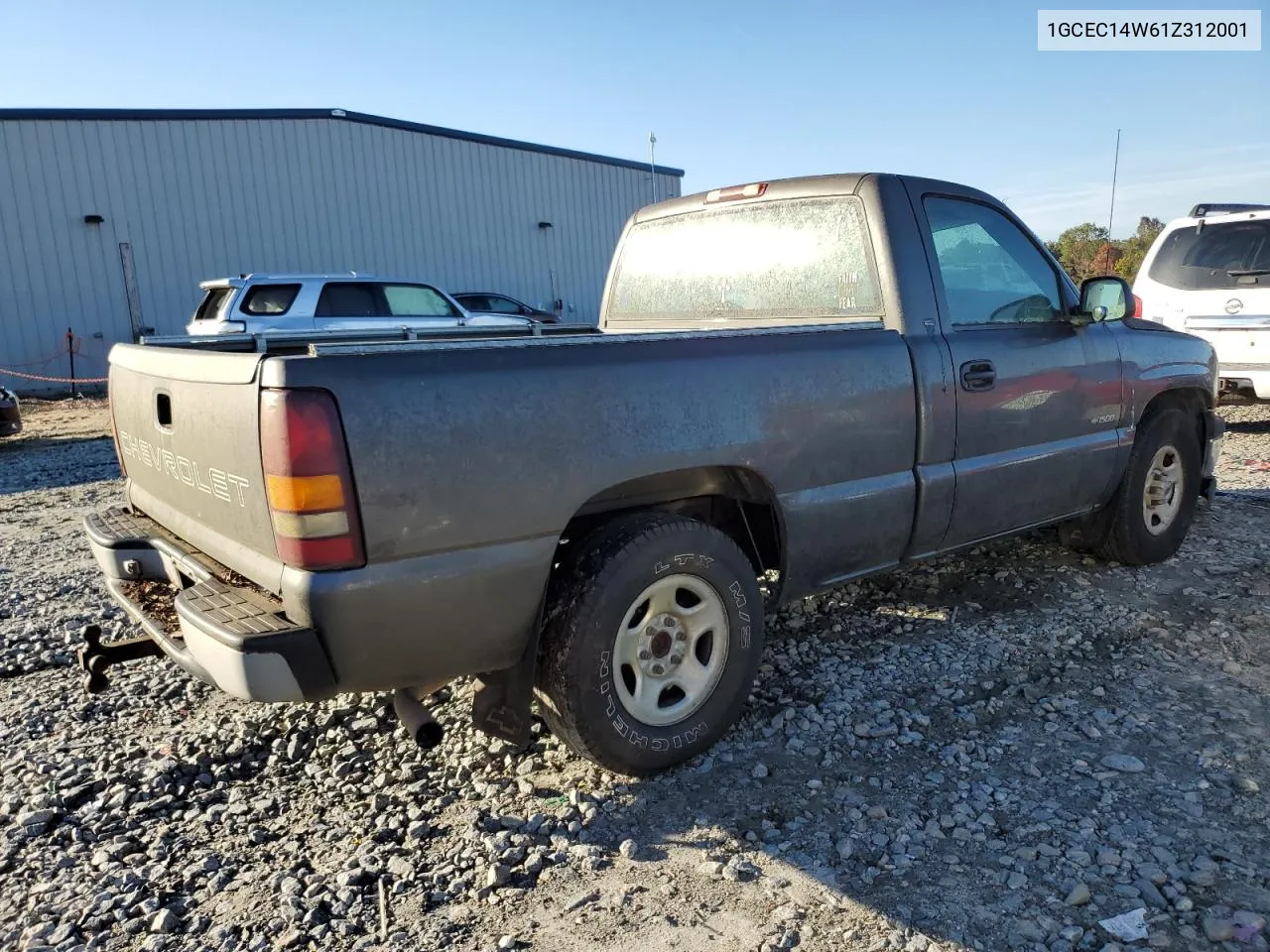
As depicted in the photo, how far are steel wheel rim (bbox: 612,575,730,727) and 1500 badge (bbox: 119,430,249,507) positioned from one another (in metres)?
1.18

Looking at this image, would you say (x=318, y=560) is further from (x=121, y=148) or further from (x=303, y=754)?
(x=121, y=148)

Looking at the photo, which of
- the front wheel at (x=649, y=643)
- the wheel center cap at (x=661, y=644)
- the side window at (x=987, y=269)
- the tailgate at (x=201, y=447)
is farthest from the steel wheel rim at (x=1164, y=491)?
the tailgate at (x=201, y=447)

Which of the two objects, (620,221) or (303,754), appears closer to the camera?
(303,754)

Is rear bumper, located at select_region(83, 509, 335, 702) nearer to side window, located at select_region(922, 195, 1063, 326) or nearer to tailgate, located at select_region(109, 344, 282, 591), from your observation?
tailgate, located at select_region(109, 344, 282, 591)

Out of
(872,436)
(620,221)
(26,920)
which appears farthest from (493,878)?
(620,221)

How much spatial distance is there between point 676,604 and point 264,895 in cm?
144

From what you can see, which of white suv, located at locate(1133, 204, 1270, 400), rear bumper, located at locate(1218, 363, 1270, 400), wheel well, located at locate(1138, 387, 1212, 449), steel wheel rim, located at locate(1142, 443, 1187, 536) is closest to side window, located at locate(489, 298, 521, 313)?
white suv, located at locate(1133, 204, 1270, 400)

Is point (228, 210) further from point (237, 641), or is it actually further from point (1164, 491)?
point (237, 641)

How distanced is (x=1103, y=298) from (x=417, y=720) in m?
3.60

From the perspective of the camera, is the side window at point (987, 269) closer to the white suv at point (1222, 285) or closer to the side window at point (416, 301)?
the white suv at point (1222, 285)

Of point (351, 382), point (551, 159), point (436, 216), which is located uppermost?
point (551, 159)

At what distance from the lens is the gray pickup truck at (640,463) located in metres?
2.32

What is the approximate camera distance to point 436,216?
21.5 metres

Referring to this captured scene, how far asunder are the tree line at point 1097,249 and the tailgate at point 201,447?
23241 millimetres
